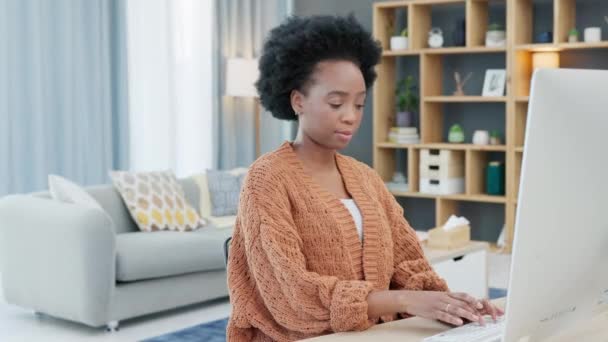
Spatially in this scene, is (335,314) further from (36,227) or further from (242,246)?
(36,227)

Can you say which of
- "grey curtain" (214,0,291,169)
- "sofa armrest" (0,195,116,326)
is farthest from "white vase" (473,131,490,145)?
"sofa armrest" (0,195,116,326)

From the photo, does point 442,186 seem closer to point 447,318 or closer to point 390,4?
point 390,4

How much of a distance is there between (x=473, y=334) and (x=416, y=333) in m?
0.11

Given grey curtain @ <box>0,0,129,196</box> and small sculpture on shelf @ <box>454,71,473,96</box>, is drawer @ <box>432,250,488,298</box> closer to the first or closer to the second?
small sculpture on shelf @ <box>454,71,473,96</box>

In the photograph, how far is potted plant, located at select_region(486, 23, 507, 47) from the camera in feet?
20.3

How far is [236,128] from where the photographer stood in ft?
22.8

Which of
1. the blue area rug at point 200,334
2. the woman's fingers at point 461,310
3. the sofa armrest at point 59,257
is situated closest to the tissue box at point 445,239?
the blue area rug at point 200,334

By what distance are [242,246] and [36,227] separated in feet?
9.30

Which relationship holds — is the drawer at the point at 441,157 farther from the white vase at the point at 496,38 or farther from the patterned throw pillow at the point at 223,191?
the patterned throw pillow at the point at 223,191

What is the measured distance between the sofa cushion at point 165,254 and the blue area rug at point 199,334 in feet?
1.18

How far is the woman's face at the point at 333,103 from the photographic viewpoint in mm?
1637

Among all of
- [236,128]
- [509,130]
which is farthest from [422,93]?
[236,128]

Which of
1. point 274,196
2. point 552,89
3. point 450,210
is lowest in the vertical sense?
point 450,210

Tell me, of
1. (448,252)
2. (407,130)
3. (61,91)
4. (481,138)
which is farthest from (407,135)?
(448,252)
